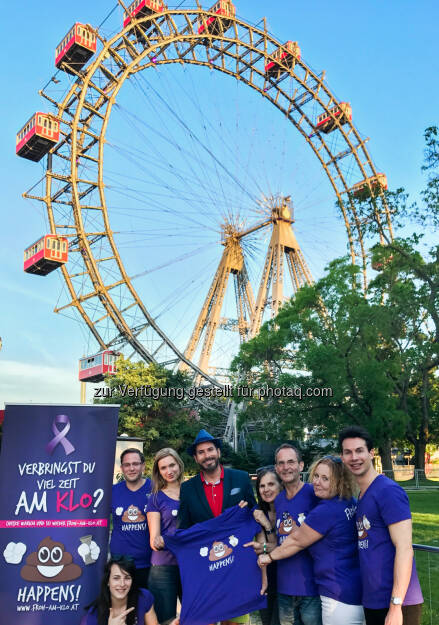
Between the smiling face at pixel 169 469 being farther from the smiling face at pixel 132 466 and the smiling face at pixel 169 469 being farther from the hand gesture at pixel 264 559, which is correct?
the hand gesture at pixel 264 559

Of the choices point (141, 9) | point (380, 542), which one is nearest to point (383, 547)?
point (380, 542)

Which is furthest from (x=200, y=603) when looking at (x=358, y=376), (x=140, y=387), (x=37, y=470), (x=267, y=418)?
(x=140, y=387)

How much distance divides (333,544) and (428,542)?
7488 millimetres

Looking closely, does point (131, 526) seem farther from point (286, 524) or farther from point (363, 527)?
point (363, 527)

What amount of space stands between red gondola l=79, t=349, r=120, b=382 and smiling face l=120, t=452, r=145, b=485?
2476cm

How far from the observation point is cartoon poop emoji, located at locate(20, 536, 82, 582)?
12.8 feet

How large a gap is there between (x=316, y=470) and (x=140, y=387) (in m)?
26.6

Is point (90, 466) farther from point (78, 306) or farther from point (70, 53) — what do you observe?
point (70, 53)

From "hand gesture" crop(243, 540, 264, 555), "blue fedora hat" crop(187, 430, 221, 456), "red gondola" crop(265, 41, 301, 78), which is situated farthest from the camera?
"red gondola" crop(265, 41, 301, 78)

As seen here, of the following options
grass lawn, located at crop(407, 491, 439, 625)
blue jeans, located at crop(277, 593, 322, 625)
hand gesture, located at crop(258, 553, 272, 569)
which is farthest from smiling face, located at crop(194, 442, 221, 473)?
grass lawn, located at crop(407, 491, 439, 625)

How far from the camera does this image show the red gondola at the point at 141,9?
29625mm

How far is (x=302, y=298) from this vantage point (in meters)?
28.0

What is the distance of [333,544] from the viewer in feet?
11.5

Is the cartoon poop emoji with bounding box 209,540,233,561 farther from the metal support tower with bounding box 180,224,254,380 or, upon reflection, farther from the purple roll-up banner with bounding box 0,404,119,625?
the metal support tower with bounding box 180,224,254,380
